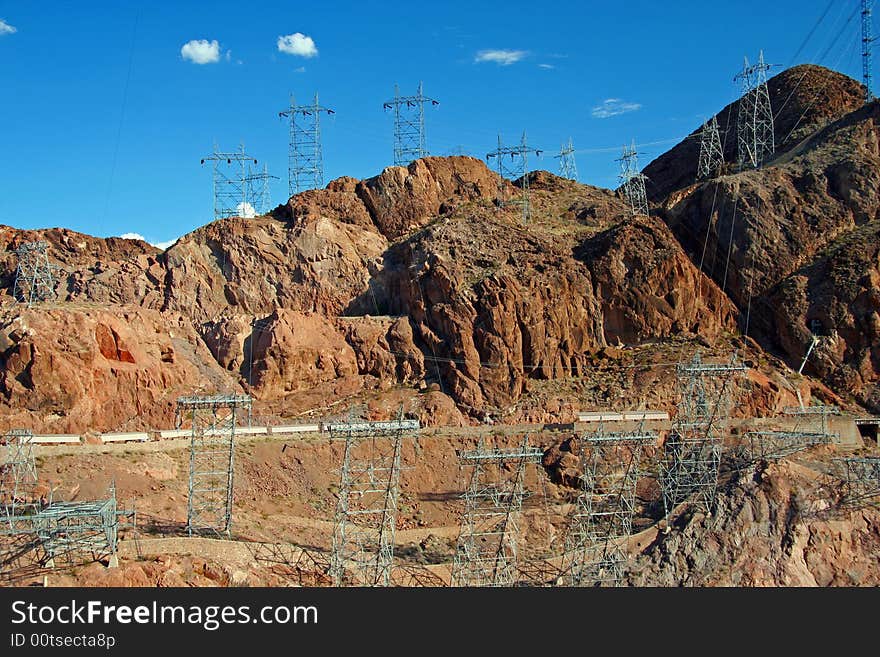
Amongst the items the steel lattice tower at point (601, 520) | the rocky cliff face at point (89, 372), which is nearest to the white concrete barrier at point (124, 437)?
the rocky cliff face at point (89, 372)

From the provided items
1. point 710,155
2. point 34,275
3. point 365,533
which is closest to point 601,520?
point 365,533

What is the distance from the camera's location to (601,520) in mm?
74938

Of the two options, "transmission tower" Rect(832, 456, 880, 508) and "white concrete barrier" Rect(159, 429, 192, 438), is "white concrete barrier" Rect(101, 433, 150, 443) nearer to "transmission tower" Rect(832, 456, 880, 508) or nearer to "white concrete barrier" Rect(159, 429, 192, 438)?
"white concrete barrier" Rect(159, 429, 192, 438)

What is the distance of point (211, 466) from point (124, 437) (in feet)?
21.5

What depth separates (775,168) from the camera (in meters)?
109

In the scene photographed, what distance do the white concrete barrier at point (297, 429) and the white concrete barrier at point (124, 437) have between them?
31.5ft

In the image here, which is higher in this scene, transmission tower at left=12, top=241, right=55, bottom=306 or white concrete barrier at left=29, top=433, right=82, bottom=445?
transmission tower at left=12, top=241, right=55, bottom=306

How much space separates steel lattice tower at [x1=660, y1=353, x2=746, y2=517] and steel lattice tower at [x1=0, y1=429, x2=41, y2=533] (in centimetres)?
3832

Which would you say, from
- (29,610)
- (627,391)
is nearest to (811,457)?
(627,391)

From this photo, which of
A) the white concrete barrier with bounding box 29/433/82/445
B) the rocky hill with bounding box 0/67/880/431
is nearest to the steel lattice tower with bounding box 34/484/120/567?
the white concrete barrier with bounding box 29/433/82/445

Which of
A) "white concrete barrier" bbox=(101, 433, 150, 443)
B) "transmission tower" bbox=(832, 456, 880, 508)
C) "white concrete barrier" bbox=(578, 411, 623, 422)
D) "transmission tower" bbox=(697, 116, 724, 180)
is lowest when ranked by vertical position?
"transmission tower" bbox=(832, 456, 880, 508)

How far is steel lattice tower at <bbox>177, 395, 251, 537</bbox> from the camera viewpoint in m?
68.4

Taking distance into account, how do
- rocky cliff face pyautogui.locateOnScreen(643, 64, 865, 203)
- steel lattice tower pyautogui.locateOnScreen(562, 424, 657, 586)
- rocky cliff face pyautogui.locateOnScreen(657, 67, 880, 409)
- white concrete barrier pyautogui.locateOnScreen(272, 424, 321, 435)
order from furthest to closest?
rocky cliff face pyautogui.locateOnScreen(643, 64, 865, 203)
rocky cliff face pyautogui.locateOnScreen(657, 67, 880, 409)
white concrete barrier pyautogui.locateOnScreen(272, 424, 321, 435)
steel lattice tower pyautogui.locateOnScreen(562, 424, 657, 586)

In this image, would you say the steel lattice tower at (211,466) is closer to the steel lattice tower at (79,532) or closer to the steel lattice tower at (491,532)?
the steel lattice tower at (79,532)
